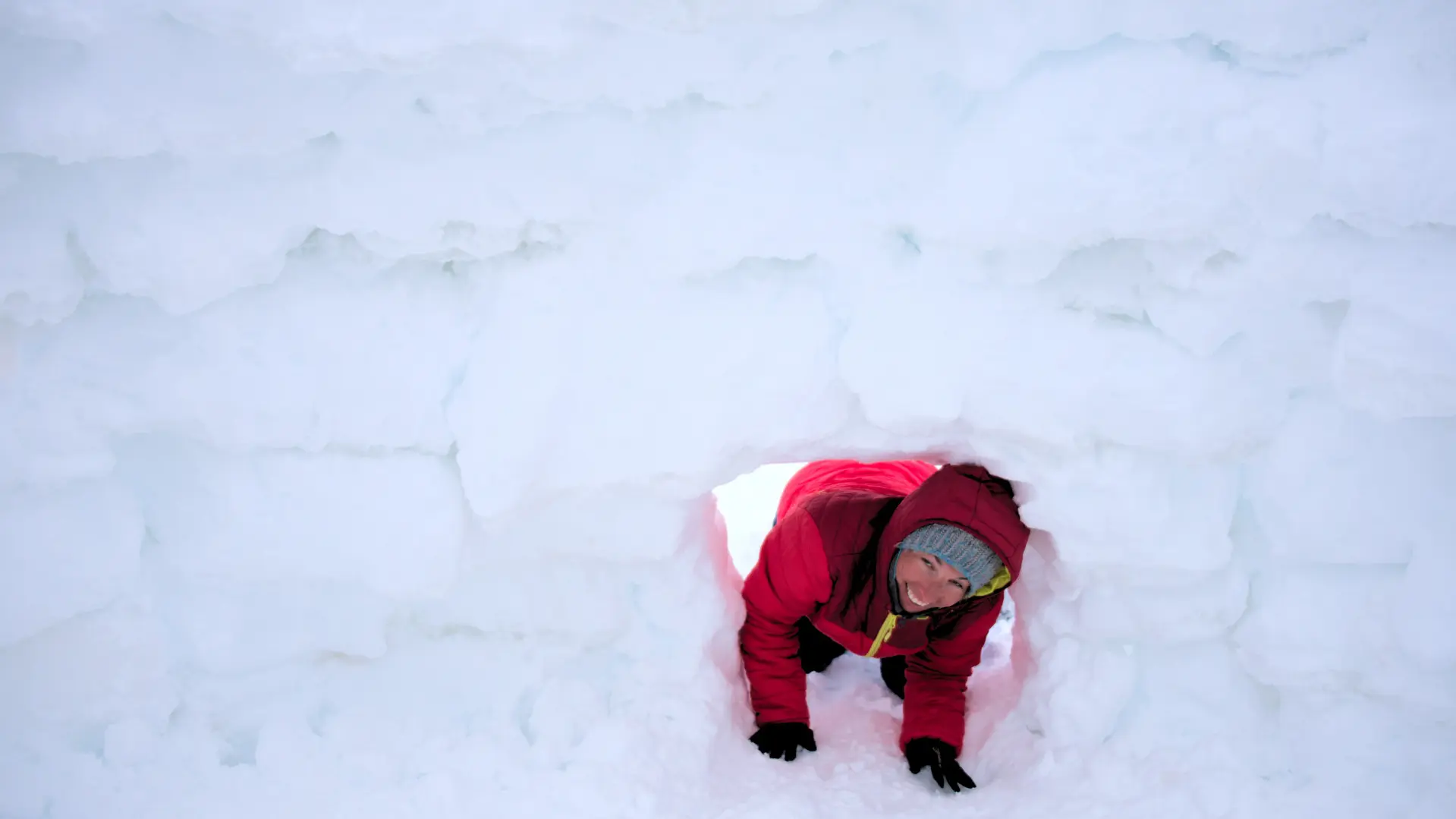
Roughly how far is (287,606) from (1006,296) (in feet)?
4.38

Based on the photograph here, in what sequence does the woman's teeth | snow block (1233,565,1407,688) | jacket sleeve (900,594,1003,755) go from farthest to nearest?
jacket sleeve (900,594,1003,755) → the woman's teeth → snow block (1233,565,1407,688)

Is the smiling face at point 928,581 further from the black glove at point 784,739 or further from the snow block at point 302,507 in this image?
the snow block at point 302,507

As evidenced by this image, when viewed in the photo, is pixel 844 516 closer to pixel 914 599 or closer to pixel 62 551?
pixel 914 599

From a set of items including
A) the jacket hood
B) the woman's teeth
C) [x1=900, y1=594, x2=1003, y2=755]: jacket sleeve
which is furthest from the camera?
[x1=900, y1=594, x2=1003, y2=755]: jacket sleeve

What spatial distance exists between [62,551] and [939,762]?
5.49 ft

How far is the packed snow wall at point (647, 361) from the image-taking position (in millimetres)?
1408

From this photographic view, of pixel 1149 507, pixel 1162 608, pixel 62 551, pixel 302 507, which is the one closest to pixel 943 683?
pixel 1162 608

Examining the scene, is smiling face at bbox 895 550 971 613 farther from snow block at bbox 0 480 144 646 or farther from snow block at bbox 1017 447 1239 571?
snow block at bbox 0 480 144 646

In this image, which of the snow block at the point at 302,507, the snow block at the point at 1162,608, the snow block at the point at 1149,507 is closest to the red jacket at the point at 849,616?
the snow block at the point at 1162,608

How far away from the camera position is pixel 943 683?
2213 mm

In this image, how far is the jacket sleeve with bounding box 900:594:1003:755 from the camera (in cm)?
211

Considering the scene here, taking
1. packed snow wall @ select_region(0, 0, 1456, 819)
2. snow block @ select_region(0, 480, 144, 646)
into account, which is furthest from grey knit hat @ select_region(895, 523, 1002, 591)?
snow block @ select_region(0, 480, 144, 646)

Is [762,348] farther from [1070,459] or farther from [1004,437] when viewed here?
[1070,459]

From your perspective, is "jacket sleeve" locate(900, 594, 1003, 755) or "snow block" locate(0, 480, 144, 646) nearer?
"snow block" locate(0, 480, 144, 646)
